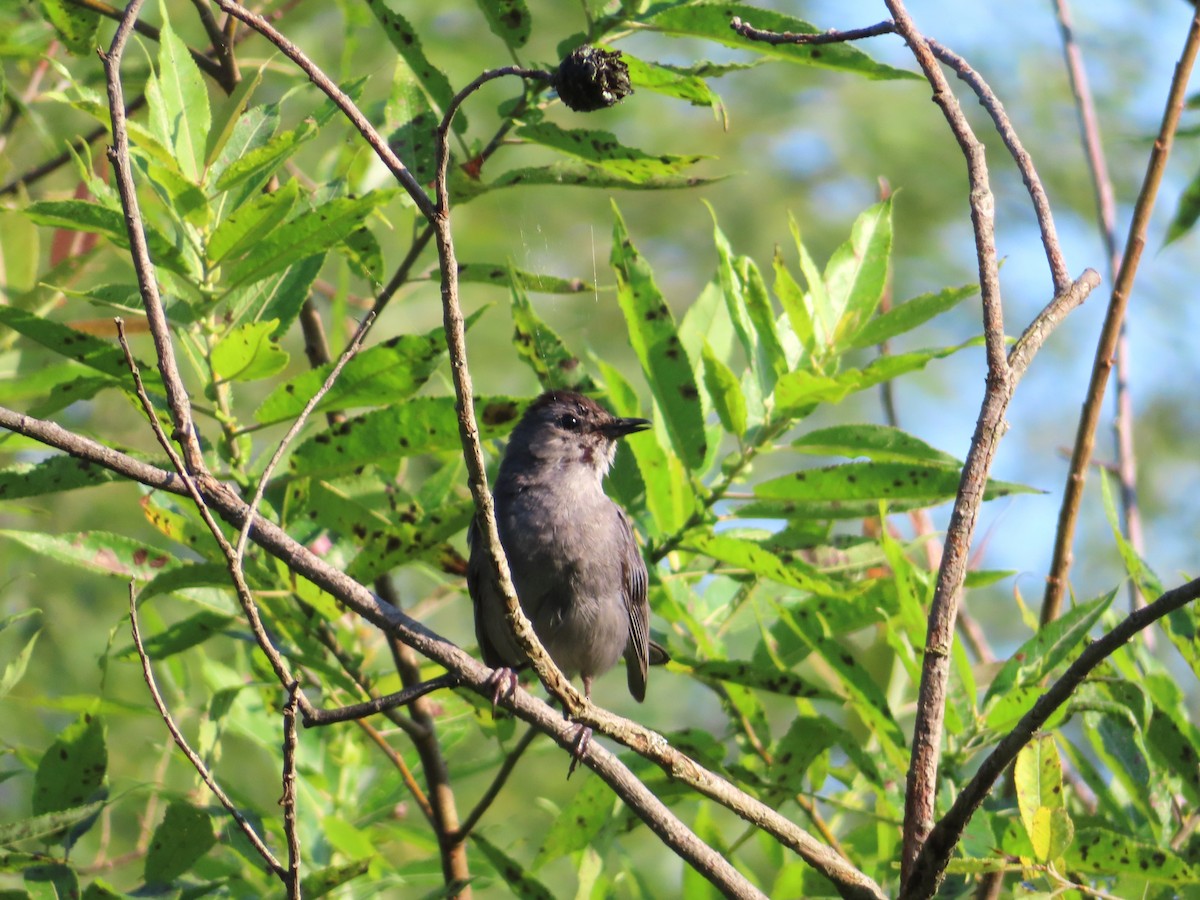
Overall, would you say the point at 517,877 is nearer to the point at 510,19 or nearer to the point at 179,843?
the point at 179,843

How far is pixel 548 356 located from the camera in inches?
165

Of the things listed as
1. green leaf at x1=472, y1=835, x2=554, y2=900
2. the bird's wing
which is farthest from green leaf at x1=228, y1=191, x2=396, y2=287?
green leaf at x1=472, y1=835, x2=554, y2=900

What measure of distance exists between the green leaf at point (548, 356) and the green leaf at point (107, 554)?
1.24m

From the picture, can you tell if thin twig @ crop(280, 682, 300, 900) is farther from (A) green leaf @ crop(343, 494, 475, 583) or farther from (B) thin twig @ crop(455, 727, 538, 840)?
(B) thin twig @ crop(455, 727, 538, 840)

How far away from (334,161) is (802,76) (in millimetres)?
6088

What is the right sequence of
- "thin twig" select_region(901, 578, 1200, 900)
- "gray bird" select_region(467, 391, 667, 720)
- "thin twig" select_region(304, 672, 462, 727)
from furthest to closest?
"gray bird" select_region(467, 391, 667, 720) → "thin twig" select_region(304, 672, 462, 727) → "thin twig" select_region(901, 578, 1200, 900)

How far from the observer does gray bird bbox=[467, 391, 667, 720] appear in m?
5.00

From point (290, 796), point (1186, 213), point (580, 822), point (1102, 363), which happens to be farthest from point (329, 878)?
point (1186, 213)

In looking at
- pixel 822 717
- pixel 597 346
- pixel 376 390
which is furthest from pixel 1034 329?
pixel 597 346

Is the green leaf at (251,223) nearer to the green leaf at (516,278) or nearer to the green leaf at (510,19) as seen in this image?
the green leaf at (516,278)

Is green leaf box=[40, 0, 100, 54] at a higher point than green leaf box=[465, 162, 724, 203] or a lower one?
higher

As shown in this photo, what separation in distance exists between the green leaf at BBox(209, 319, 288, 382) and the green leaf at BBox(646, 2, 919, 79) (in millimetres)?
1443

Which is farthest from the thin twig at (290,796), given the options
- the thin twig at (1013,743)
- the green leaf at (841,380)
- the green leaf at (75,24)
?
the green leaf at (75,24)

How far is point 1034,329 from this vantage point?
2.93 m
